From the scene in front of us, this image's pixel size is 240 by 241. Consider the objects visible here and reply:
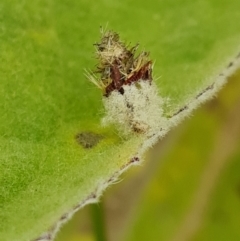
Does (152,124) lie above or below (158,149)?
below

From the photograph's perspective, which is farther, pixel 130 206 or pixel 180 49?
pixel 130 206

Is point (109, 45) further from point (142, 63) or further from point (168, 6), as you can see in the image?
point (168, 6)

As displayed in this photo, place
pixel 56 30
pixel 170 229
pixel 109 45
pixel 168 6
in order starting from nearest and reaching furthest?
pixel 109 45, pixel 56 30, pixel 168 6, pixel 170 229

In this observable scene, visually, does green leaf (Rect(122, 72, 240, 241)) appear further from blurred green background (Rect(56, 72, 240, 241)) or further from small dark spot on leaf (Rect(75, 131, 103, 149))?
small dark spot on leaf (Rect(75, 131, 103, 149))

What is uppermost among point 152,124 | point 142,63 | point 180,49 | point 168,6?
point 168,6

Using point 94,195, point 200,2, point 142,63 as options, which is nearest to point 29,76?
point 142,63

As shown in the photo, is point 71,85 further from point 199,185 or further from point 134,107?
point 199,185

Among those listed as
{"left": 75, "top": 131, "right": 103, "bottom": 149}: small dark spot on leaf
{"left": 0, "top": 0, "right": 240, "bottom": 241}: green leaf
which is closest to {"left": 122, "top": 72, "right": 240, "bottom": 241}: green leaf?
{"left": 0, "top": 0, "right": 240, "bottom": 241}: green leaf
